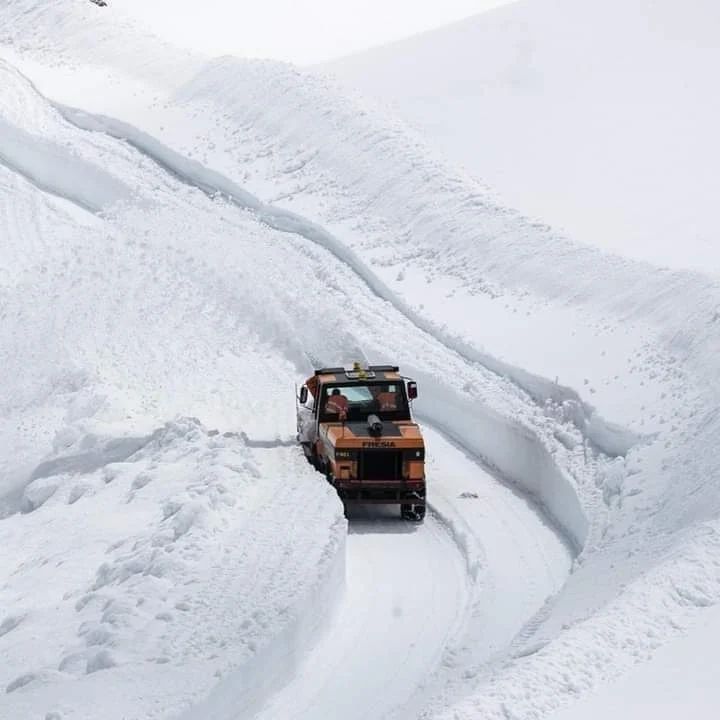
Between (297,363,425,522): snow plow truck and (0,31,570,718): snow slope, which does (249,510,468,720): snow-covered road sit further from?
(297,363,425,522): snow plow truck

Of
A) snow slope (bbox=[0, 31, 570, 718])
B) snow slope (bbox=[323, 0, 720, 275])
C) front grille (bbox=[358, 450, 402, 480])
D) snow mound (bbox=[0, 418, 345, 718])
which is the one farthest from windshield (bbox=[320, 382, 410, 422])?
snow slope (bbox=[323, 0, 720, 275])

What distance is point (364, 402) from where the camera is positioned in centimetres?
2036

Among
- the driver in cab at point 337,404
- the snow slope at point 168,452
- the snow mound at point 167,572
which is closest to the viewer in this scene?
the snow mound at point 167,572

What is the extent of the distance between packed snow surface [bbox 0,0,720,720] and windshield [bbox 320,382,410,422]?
1238mm

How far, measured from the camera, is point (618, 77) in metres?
42.0

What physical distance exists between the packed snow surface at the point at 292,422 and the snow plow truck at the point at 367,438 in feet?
1.60

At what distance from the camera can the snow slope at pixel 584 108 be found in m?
31.1

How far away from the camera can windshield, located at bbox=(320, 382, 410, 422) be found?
20250 millimetres

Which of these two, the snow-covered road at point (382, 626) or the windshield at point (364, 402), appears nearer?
the snow-covered road at point (382, 626)

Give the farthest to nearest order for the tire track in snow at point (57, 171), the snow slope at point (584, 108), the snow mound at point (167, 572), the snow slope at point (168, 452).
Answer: the tire track in snow at point (57, 171) → the snow slope at point (584, 108) → the snow slope at point (168, 452) → the snow mound at point (167, 572)

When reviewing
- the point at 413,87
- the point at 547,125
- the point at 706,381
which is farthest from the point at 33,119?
the point at 706,381

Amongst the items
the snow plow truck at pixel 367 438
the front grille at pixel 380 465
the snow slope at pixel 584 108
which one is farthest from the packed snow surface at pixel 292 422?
the snow slope at pixel 584 108

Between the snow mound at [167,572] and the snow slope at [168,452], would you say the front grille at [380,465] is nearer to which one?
the snow mound at [167,572]

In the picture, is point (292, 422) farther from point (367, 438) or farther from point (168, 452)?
point (367, 438)
